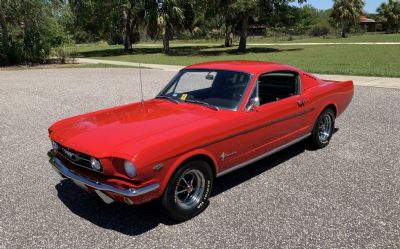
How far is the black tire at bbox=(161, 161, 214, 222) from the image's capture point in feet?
12.6

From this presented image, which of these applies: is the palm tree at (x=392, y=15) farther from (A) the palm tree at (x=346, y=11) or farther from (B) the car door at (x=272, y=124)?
(B) the car door at (x=272, y=124)

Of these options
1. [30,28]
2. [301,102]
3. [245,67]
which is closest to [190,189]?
[245,67]

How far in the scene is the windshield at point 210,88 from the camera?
475cm

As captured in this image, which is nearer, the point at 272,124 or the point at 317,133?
the point at 272,124

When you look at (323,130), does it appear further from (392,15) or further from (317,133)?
(392,15)

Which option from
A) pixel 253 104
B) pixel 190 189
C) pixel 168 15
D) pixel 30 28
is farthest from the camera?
pixel 168 15

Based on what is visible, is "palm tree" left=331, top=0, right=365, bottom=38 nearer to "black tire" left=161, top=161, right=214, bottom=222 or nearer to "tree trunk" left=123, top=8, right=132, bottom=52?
"tree trunk" left=123, top=8, right=132, bottom=52

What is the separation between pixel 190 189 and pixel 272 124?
146 centimetres

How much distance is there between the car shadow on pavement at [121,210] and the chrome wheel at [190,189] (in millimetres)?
239

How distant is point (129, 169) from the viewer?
3545 millimetres

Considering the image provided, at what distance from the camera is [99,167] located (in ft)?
12.1

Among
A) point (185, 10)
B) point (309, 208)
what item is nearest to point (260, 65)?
point (309, 208)

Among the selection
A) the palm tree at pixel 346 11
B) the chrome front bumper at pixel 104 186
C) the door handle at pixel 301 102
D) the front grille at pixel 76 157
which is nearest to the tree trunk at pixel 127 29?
the door handle at pixel 301 102

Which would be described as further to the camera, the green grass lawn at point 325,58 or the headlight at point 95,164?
the green grass lawn at point 325,58
